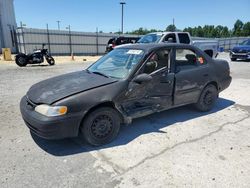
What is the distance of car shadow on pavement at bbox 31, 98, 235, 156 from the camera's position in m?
3.37

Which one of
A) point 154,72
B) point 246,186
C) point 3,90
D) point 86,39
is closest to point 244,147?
point 246,186

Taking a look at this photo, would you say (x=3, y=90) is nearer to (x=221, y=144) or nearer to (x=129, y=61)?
(x=129, y=61)

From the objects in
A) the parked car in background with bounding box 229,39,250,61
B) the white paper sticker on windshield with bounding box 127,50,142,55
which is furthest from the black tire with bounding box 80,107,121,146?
the parked car in background with bounding box 229,39,250,61

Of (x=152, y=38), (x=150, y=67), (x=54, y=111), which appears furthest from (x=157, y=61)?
(x=152, y=38)

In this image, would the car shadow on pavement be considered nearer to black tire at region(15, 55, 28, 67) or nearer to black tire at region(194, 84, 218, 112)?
black tire at region(194, 84, 218, 112)

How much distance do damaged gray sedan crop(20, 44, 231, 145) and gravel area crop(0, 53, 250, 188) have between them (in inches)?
14.0

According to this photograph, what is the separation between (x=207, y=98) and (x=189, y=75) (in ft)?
3.02

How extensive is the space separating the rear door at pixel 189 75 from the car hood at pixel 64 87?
1485mm

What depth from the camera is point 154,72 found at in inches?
156

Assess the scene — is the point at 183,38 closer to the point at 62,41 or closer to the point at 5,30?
the point at 62,41

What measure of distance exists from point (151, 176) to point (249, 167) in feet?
4.46

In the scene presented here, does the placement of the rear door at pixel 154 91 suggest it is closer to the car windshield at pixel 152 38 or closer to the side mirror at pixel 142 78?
the side mirror at pixel 142 78

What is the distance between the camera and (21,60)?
45.2 feet

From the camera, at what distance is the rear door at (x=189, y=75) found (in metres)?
4.36
